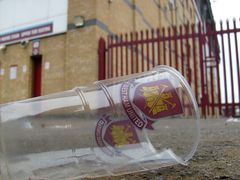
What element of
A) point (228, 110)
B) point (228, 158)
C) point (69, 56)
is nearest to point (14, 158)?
point (228, 158)

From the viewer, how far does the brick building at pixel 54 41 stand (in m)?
9.72

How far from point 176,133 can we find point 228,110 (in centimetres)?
633

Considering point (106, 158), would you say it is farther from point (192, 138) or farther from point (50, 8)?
point (50, 8)

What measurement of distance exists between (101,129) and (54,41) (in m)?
9.26

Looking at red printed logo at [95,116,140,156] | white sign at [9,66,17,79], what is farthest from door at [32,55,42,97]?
red printed logo at [95,116,140,156]

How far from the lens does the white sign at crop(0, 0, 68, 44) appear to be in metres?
10.4

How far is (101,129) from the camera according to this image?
1.53 m

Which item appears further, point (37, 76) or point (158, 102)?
point (37, 76)

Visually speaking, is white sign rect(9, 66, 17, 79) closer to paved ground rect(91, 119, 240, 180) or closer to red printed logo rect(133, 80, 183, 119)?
paved ground rect(91, 119, 240, 180)

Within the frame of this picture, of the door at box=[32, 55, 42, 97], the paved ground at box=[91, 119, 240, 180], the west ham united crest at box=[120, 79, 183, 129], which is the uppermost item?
the door at box=[32, 55, 42, 97]

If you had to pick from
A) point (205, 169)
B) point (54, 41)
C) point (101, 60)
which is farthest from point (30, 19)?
point (205, 169)

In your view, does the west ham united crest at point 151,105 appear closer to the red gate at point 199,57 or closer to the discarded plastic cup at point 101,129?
the discarded plastic cup at point 101,129

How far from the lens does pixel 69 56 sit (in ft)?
32.7

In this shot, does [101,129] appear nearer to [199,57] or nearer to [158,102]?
[158,102]
